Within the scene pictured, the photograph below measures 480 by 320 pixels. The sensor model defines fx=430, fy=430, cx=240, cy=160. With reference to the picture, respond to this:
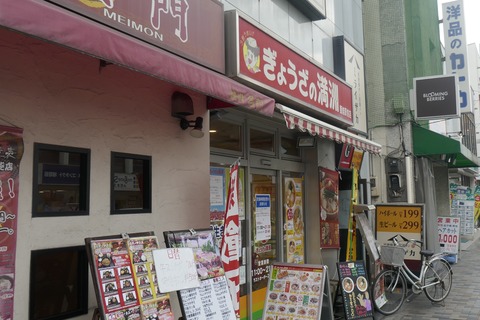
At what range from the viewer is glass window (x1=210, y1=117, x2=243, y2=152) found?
640 centimetres

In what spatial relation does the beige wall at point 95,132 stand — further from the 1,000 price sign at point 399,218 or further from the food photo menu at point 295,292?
the 1,000 price sign at point 399,218

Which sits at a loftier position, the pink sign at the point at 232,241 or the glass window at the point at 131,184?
the glass window at the point at 131,184

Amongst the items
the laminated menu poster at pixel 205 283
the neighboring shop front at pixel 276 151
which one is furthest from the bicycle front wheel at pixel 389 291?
the laminated menu poster at pixel 205 283

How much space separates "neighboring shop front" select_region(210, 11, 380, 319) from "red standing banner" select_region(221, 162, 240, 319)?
549 mm

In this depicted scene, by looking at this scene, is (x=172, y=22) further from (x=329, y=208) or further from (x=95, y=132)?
(x=329, y=208)

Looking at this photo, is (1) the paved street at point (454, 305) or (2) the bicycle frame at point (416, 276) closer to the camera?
(1) the paved street at point (454, 305)

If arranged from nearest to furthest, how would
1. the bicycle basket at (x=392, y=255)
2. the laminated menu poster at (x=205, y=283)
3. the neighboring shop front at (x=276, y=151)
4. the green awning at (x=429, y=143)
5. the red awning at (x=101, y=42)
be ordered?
1. the red awning at (x=101, y=42)
2. the laminated menu poster at (x=205, y=283)
3. the neighboring shop front at (x=276, y=151)
4. the bicycle basket at (x=392, y=255)
5. the green awning at (x=429, y=143)

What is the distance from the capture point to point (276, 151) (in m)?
8.00

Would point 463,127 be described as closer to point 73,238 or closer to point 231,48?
point 231,48

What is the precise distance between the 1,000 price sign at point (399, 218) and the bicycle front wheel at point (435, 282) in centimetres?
104

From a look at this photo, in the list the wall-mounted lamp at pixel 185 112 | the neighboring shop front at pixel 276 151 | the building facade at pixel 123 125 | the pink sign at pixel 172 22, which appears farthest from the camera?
the neighboring shop front at pixel 276 151

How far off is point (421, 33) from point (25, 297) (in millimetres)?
15815

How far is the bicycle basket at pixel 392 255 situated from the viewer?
775 cm

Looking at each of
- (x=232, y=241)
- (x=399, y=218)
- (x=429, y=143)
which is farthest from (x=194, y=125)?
(x=429, y=143)
